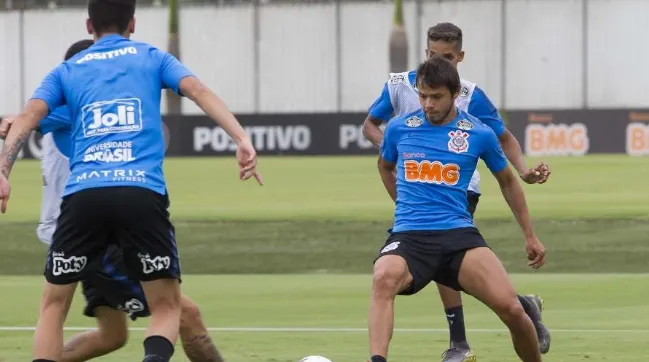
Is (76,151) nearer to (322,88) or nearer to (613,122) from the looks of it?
(613,122)

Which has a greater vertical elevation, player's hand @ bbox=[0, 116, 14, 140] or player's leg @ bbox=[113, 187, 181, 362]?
player's hand @ bbox=[0, 116, 14, 140]

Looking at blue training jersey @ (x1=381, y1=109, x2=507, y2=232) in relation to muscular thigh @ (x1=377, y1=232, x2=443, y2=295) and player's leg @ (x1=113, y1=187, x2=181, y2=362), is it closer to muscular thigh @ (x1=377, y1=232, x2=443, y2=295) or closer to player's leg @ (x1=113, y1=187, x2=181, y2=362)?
muscular thigh @ (x1=377, y1=232, x2=443, y2=295)

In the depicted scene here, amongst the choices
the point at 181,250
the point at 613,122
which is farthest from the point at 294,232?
the point at 613,122

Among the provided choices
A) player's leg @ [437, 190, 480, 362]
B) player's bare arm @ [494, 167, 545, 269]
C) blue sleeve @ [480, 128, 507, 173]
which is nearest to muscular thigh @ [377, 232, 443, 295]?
blue sleeve @ [480, 128, 507, 173]

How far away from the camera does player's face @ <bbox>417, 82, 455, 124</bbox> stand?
8320mm

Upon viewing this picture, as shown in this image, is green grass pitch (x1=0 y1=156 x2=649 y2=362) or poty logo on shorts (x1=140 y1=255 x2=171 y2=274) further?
green grass pitch (x1=0 y1=156 x2=649 y2=362)

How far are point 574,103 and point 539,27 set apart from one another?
299 cm

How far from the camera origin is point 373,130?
33.0 feet

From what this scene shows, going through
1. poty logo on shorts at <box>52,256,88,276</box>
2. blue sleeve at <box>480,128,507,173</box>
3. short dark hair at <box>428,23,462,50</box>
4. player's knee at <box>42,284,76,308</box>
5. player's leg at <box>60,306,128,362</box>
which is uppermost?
short dark hair at <box>428,23,462,50</box>

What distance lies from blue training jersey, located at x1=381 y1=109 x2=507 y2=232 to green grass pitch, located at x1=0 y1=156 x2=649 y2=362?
5.28ft

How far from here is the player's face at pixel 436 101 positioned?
832cm

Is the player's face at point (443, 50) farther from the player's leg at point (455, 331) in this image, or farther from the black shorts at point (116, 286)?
the black shorts at point (116, 286)

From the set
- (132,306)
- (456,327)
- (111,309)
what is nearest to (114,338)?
(111,309)

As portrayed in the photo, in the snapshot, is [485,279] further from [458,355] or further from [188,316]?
[188,316]
